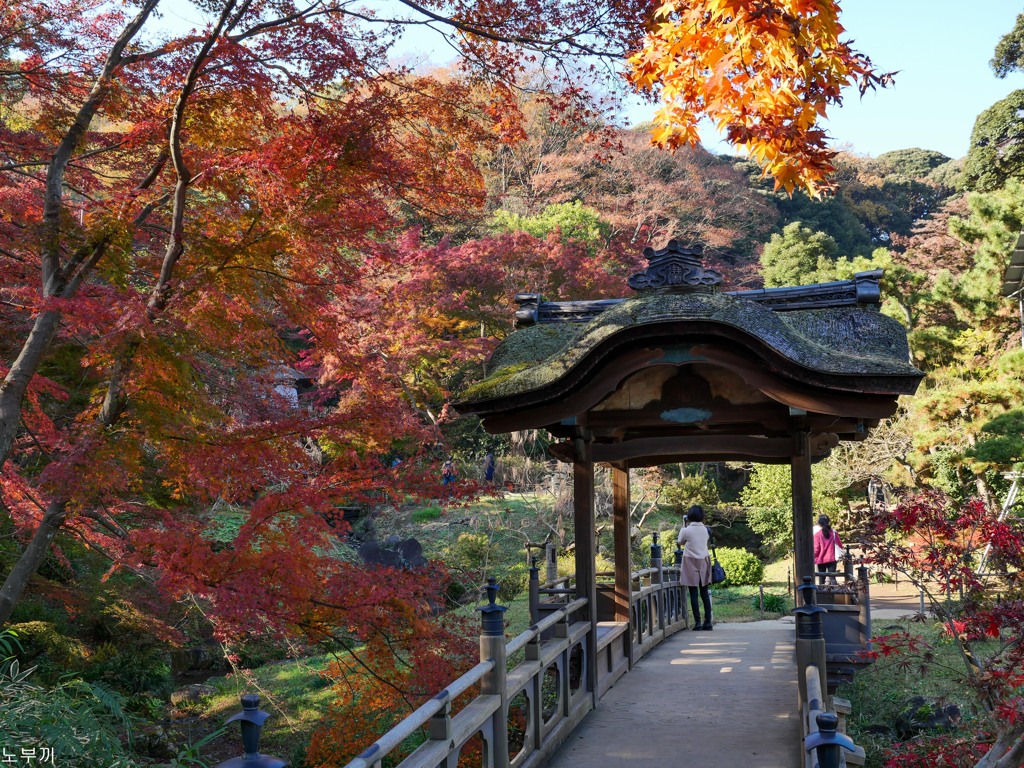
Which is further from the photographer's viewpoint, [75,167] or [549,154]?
[549,154]

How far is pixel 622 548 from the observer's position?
9266 mm

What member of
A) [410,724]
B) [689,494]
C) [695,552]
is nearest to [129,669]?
[695,552]

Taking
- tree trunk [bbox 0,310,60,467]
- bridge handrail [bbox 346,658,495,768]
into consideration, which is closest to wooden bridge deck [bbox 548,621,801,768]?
bridge handrail [bbox 346,658,495,768]

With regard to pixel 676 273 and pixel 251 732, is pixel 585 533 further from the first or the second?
pixel 251 732

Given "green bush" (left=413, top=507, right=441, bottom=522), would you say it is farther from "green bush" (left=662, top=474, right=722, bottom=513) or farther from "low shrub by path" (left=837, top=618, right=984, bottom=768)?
"low shrub by path" (left=837, top=618, right=984, bottom=768)

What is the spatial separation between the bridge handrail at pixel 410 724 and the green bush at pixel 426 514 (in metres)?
16.9

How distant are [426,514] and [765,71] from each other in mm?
A: 18771

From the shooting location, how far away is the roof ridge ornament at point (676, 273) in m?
6.90

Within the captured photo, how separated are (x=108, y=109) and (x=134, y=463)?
8.56ft

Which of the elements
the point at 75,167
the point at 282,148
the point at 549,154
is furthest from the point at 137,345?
the point at 549,154

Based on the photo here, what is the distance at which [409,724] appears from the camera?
12.6ft

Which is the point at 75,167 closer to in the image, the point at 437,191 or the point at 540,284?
the point at 437,191

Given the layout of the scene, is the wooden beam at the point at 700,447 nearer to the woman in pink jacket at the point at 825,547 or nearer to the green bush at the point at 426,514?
the woman in pink jacket at the point at 825,547

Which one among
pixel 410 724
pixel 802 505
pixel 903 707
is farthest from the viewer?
pixel 903 707
